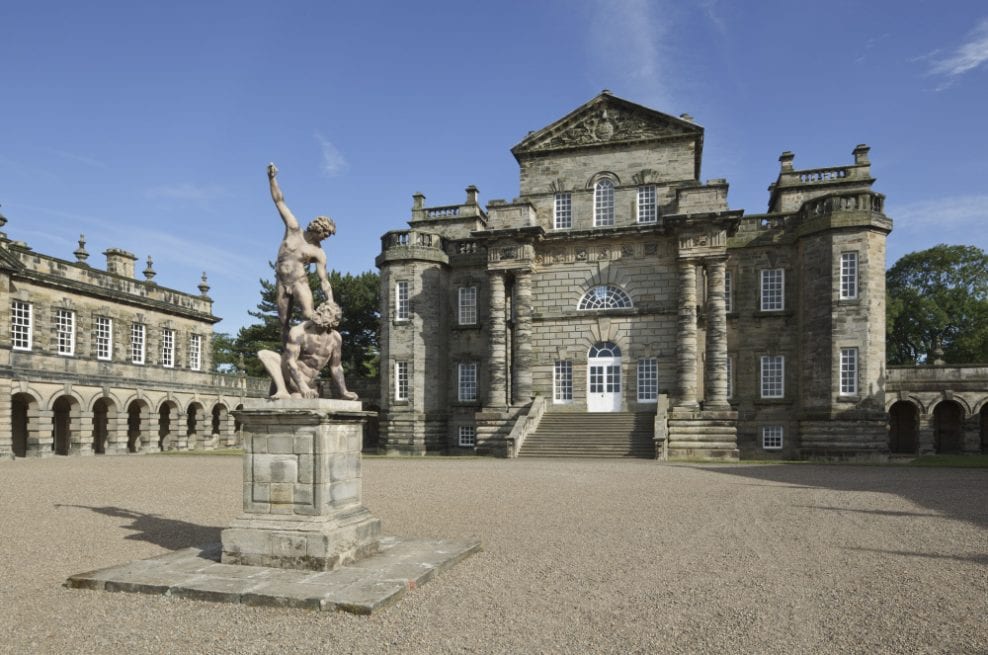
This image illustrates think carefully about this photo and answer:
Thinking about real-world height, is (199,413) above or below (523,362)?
below

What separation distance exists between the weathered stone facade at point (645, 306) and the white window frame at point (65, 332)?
576 inches

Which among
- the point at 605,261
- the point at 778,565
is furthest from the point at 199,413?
the point at 778,565

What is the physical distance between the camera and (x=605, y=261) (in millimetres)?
31500

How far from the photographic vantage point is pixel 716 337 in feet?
93.7

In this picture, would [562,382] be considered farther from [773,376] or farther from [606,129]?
[606,129]

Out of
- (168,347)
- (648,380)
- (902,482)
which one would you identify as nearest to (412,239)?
(648,380)

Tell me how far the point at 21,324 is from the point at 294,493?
29267mm

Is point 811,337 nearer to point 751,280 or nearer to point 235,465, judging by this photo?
point 751,280

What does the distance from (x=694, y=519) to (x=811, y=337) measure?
19630 mm

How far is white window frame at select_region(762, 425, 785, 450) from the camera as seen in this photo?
98.0 feet

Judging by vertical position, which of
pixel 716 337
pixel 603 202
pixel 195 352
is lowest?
pixel 195 352

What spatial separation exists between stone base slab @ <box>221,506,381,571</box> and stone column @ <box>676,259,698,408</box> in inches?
878

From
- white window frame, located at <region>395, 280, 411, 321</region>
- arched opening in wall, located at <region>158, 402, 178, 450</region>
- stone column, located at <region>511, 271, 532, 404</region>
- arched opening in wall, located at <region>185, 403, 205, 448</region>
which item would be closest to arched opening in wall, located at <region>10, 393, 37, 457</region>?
arched opening in wall, located at <region>158, 402, 178, 450</region>

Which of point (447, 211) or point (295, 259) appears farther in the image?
point (447, 211)
